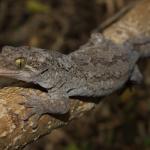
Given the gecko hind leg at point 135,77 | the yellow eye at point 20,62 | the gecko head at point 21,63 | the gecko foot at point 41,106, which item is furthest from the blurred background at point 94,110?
the yellow eye at point 20,62

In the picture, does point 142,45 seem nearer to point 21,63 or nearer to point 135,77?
point 135,77

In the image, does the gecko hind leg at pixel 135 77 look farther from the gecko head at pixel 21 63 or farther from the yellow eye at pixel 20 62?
the yellow eye at pixel 20 62

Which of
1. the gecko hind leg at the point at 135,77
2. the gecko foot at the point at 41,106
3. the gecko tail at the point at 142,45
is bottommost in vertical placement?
the gecko foot at the point at 41,106

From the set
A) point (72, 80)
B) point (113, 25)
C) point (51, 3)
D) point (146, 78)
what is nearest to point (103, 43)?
point (113, 25)

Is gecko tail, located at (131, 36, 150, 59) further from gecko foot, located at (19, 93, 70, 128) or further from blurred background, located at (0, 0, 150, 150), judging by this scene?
gecko foot, located at (19, 93, 70, 128)

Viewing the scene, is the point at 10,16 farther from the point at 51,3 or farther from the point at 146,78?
the point at 146,78

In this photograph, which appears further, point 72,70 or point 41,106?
point 72,70

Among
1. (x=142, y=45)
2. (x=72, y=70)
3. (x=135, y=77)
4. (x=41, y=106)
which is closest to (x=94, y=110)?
(x=135, y=77)

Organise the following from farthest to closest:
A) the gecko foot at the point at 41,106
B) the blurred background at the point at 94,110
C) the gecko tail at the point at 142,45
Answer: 1. the blurred background at the point at 94,110
2. the gecko tail at the point at 142,45
3. the gecko foot at the point at 41,106
